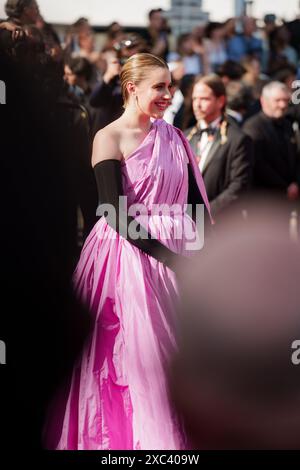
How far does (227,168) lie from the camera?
5.97m

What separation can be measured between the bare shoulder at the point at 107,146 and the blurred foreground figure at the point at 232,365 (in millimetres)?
572

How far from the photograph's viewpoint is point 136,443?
3518 millimetres

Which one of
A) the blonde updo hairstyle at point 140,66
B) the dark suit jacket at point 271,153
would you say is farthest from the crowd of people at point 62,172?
the dark suit jacket at point 271,153

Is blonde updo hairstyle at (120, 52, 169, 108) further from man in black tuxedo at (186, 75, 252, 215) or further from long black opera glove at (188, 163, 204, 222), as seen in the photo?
man in black tuxedo at (186, 75, 252, 215)

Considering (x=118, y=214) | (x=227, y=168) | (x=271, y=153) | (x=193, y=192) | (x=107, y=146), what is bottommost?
(x=118, y=214)

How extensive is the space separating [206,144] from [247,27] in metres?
6.46

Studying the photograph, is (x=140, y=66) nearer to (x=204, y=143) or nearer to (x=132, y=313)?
(x=132, y=313)

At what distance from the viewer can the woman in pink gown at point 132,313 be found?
3572mm

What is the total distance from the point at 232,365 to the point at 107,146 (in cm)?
113

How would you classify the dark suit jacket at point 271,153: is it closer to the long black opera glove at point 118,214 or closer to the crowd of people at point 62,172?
the crowd of people at point 62,172

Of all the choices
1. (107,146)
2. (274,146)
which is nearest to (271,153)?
(274,146)

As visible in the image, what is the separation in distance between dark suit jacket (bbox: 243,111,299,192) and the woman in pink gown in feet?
11.7

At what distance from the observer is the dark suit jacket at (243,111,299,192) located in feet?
A: 23.8

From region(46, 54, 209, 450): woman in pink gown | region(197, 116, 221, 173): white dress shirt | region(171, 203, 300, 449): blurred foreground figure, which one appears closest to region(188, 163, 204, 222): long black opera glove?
region(46, 54, 209, 450): woman in pink gown
